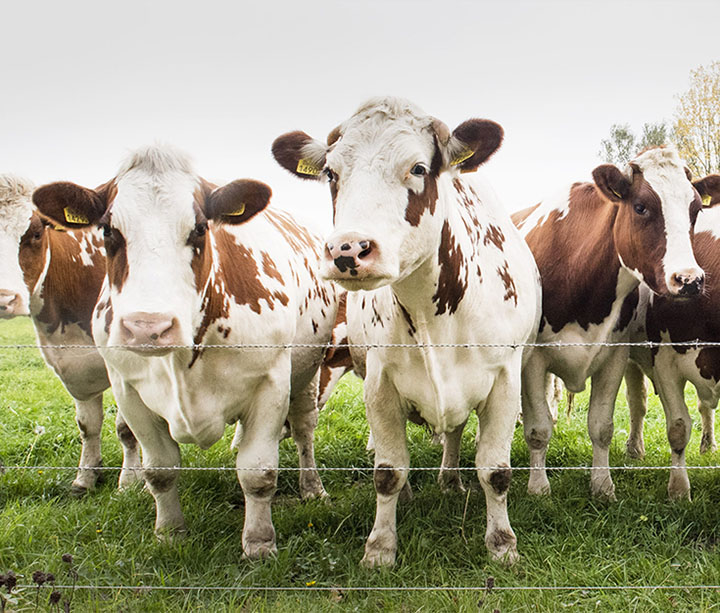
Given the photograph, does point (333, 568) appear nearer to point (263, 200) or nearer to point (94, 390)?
point (263, 200)

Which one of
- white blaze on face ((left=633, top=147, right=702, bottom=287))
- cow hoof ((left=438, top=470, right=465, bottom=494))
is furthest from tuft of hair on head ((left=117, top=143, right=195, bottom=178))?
cow hoof ((left=438, top=470, right=465, bottom=494))

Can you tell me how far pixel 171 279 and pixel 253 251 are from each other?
0.98 m

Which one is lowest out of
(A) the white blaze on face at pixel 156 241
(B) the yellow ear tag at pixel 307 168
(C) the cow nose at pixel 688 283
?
(C) the cow nose at pixel 688 283

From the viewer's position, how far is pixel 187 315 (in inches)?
122

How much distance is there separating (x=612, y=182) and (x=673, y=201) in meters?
0.41

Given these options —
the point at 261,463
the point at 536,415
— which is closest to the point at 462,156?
the point at 261,463

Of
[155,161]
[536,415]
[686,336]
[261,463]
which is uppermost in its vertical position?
[155,161]

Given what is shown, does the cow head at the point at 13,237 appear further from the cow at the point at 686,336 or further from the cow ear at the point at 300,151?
the cow at the point at 686,336

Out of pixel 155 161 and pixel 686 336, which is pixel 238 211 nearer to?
pixel 155 161

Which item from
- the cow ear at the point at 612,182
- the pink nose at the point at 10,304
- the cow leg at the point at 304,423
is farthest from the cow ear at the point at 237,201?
the cow ear at the point at 612,182

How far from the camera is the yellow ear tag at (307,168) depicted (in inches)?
145

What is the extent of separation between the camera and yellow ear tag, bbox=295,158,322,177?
3.69 m

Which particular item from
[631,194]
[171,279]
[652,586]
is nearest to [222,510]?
[171,279]

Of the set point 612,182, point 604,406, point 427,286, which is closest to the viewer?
point 427,286
